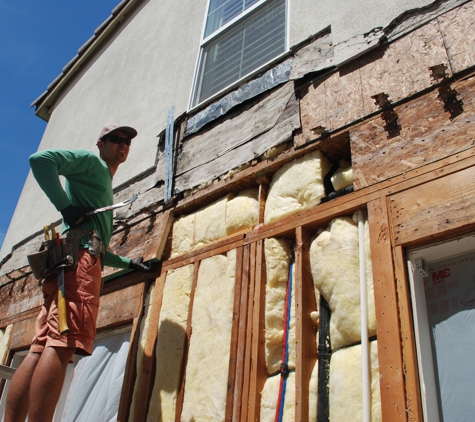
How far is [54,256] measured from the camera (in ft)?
10.1

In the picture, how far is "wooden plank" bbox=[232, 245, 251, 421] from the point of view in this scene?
2.88m

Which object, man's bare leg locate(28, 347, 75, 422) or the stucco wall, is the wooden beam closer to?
man's bare leg locate(28, 347, 75, 422)

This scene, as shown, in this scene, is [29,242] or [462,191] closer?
Result: [462,191]

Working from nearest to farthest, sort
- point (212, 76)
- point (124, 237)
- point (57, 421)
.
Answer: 1. point (57, 421)
2. point (124, 237)
3. point (212, 76)

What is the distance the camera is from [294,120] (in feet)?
12.6

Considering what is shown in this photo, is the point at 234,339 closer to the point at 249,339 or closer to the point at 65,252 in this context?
the point at 249,339

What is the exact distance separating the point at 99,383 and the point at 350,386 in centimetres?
254

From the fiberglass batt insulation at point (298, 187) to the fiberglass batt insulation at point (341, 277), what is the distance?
1.10 ft

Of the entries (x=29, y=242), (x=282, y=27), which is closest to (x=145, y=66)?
(x=282, y=27)

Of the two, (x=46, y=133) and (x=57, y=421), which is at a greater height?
(x=46, y=133)

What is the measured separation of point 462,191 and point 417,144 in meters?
0.49

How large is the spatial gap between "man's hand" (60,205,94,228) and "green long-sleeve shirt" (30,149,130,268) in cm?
4

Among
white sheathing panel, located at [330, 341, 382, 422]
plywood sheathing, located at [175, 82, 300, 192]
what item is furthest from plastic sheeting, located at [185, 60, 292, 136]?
white sheathing panel, located at [330, 341, 382, 422]

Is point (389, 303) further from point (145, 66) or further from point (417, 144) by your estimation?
point (145, 66)
